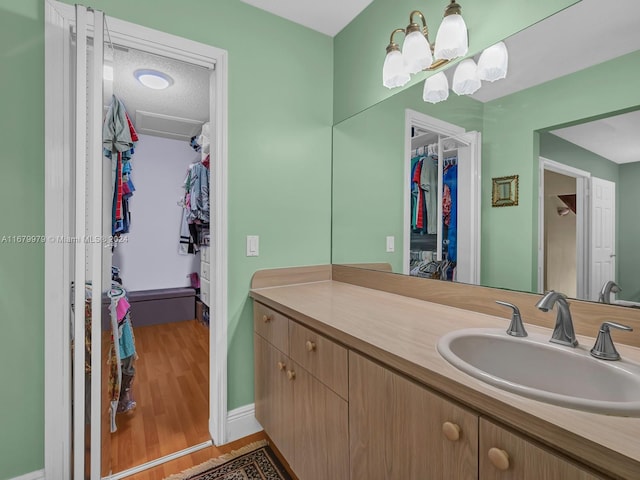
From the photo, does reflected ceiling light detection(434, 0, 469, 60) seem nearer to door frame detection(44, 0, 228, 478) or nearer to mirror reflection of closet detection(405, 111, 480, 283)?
mirror reflection of closet detection(405, 111, 480, 283)

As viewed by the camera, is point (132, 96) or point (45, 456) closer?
point (45, 456)

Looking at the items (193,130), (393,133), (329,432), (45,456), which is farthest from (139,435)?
(193,130)

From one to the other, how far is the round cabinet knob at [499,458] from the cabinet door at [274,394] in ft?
3.03

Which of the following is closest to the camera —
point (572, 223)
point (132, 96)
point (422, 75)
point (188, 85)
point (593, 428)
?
point (593, 428)

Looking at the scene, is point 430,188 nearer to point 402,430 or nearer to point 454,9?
point 454,9

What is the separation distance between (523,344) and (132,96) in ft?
11.8

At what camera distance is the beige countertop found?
497mm

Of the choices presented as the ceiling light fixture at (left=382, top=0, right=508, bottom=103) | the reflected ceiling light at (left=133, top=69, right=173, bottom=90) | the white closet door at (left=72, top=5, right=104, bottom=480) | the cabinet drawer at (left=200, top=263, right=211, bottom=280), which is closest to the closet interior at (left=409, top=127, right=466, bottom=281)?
the ceiling light fixture at (left=382, top=0, right=508, bottom=103)

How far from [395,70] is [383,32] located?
0.37 m

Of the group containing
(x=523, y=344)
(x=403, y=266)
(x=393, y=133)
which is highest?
(x=393, y=133)

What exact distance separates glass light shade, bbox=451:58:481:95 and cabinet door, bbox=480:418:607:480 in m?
1.28
